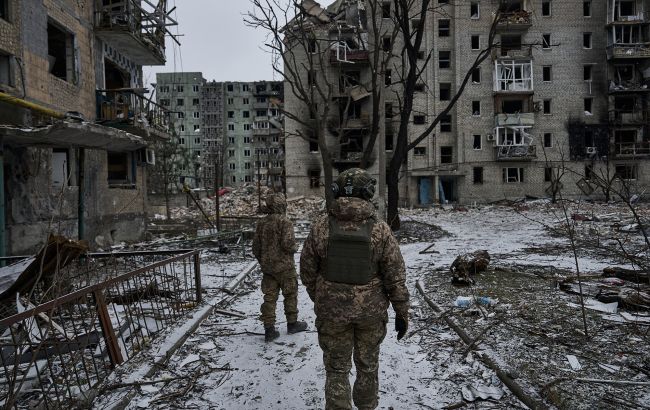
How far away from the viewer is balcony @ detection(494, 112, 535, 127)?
35.2 meters

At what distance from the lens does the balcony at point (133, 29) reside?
45.9 feet

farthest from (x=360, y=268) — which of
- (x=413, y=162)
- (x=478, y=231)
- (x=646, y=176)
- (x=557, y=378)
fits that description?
(x=646, y=176)

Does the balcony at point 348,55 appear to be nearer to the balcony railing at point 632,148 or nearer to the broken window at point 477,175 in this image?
the broken window at point 477,175

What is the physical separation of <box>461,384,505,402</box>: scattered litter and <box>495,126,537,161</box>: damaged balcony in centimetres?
3484

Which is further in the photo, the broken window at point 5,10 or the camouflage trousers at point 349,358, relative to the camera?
the broken window at point 5,10

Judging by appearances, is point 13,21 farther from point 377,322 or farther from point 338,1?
point 338,1

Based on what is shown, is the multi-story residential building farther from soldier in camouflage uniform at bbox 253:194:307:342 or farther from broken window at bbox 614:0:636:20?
soldier in camouflage uniform at bbox 253:194:307:342

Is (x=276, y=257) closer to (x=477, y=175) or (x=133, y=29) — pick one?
(x=133, y=29)

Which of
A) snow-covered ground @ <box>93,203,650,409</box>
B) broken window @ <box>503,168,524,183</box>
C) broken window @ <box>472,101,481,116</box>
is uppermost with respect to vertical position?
broken window @ <box>472,101,481,116</box>

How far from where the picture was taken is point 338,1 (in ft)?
126

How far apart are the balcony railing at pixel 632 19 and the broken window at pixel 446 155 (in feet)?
55.9

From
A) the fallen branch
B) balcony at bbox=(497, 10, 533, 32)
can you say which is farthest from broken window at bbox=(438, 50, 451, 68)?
the fallen branch

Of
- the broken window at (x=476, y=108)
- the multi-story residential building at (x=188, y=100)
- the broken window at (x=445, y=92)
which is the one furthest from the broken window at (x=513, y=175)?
the multi-story residential building at (x=188, y=100)

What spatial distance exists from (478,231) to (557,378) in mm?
14247
